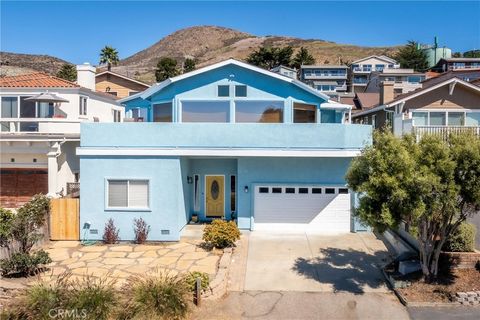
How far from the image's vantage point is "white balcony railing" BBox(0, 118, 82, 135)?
20.7 metres

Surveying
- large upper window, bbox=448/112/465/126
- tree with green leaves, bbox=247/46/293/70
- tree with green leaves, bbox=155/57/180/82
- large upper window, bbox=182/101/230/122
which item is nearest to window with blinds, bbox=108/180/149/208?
large upper window, bbox=182/101/230/122

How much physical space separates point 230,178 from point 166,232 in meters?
4.13

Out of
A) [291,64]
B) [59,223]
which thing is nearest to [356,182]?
[59,223]

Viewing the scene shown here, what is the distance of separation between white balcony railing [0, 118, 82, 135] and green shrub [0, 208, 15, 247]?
7984 millimetres

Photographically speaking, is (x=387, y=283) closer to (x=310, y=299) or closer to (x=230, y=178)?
(x=310, y=299)

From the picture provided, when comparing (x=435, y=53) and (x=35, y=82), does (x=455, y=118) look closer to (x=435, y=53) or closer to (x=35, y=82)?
(x=35, y=82)

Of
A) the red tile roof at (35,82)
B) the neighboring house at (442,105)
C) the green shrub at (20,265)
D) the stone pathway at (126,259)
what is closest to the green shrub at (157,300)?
the stone pathway at (126,259)

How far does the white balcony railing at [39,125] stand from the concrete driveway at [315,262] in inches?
462

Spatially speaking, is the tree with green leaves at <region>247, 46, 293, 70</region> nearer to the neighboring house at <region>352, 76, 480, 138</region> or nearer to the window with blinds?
the neighboring house at <region>352, 76, 480, 138</region>

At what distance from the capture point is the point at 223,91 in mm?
18656

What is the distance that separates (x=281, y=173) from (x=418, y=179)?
26.2 ft

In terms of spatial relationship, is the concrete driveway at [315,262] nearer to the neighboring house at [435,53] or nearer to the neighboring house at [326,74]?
the neighboring house at [326,74]

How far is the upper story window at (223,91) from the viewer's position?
18625 mm

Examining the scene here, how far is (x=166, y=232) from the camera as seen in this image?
15977 millimetres
